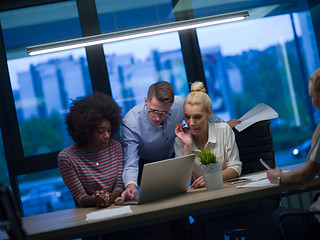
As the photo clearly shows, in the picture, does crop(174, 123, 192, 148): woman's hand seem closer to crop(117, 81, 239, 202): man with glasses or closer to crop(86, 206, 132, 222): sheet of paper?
crop(117, 81, 239, 202): man with glasses

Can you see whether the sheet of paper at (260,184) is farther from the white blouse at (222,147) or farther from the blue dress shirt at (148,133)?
the blue dress shirt at (148,133)

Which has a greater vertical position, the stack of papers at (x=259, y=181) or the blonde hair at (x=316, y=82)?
the blonde hair at (x=316, y=82)

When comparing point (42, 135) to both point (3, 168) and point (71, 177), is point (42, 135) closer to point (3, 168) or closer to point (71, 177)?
point (3, 168)

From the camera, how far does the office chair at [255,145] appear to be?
2857 millimetres

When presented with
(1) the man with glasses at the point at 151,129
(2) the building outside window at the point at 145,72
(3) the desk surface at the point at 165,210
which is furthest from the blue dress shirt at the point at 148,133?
(2) the building outside window at the point at 145,72

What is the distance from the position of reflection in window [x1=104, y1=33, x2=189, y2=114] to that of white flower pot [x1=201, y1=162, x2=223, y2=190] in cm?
257

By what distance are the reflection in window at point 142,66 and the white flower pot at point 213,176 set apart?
8.42ft

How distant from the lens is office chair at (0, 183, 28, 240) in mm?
1410

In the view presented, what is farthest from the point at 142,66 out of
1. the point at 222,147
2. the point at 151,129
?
the point at 222,147

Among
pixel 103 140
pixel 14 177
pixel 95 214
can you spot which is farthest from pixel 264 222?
pixel 14 177

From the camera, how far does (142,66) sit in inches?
186

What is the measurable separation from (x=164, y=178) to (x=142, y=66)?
281 centimetres

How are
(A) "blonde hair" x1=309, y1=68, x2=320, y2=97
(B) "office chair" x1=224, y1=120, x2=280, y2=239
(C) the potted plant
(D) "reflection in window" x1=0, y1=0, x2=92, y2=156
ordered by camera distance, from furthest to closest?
(D) "reflection in window" x1=0, y1=0, x2=92, y2=156 → (B) "office chair" x1=224, y1=120, x2=280, y2=239 → (C) the potted plant → (A) "blonde hair" x1=309, y1=68, x2=320, y2=97

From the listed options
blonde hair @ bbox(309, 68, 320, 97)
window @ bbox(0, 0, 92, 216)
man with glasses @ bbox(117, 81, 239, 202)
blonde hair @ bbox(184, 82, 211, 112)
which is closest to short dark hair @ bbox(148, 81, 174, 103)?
man with glasses @ bbox(117, 81, 239, 202)
